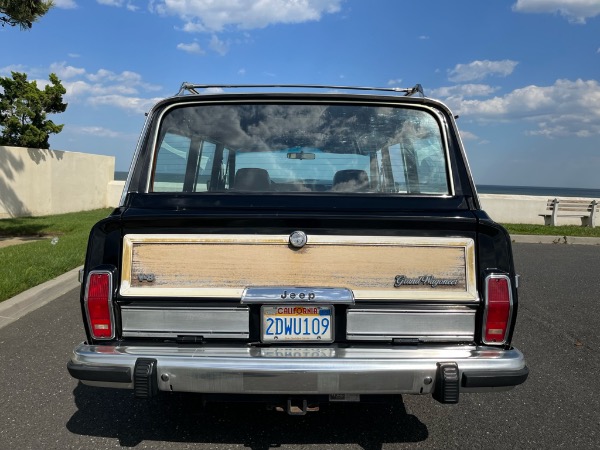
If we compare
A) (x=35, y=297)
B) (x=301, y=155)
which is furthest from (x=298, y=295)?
(x=35, y=297)

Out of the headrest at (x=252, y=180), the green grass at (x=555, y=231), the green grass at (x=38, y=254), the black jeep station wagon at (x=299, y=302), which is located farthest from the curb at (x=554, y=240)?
the black jeep station wagon at (x=299, y=302)

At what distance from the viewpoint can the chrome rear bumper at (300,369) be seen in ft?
8.59

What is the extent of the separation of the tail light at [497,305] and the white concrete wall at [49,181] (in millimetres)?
14806

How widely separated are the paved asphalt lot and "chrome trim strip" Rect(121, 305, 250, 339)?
2.52 ft

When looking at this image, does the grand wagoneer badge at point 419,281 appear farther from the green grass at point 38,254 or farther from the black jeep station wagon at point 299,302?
the green grass at point 38,254

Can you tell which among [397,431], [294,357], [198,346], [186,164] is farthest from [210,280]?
[397,431]

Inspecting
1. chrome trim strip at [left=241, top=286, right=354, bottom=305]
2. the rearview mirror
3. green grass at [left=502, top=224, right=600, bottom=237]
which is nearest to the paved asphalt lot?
chrome trim strip at [left=241, top=286, right=354, bottom=305]

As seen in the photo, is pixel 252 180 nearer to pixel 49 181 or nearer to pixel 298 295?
pixel 298 295

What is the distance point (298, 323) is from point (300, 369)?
0.90 feet

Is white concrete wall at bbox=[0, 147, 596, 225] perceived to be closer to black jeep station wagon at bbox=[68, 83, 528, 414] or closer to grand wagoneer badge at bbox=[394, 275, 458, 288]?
black jeep station wagon at bbox=[68, 83, 528, 414]

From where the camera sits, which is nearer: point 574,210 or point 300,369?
point 300,369

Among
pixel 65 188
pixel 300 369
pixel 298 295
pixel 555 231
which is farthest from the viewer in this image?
pixel 65 188

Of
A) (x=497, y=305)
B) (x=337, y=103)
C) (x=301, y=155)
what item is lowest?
(x=497, y=305)

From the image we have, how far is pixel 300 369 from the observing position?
261cm
